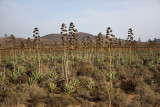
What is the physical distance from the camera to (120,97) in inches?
335

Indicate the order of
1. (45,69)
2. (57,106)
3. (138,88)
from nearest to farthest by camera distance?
(57,106) < (138,88) < (45,69)

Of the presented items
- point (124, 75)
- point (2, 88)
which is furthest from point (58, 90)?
point (124, 75)

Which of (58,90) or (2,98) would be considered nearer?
(2,98)

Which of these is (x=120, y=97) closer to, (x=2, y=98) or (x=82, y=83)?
(x=82, y=83)

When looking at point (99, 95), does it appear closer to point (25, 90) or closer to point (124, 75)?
point (25, 90)

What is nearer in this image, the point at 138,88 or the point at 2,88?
the point at 2,88

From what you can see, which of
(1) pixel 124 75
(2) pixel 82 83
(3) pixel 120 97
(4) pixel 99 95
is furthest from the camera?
(1) pixel 124 75

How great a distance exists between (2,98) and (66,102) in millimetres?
3941

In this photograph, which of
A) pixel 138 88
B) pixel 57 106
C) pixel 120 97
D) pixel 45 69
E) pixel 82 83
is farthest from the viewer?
pixel 45 69

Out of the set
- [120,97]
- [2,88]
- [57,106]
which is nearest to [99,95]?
[120,97]

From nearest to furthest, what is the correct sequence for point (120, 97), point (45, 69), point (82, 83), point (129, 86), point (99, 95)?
point (120, 97) < point (99, 95) < point (129, 86) < point (82, 83) < point (45, 69)

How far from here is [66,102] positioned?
26.1 feet

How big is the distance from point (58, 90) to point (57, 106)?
3811 mm

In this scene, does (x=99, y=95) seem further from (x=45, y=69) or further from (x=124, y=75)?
(x=45, y=69)
